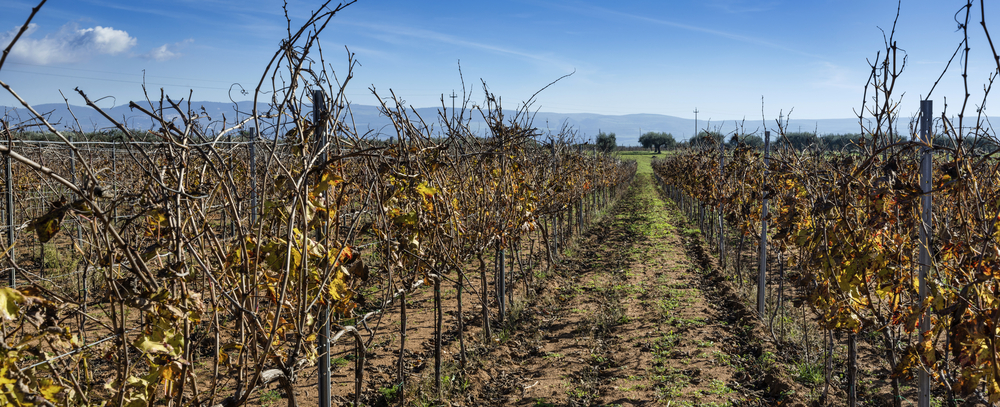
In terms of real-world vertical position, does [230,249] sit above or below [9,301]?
below

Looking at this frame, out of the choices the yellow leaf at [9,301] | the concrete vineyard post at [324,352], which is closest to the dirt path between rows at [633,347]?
the concrete vineyard post at [324,352]

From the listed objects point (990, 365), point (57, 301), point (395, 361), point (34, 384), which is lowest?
point (395, 361)

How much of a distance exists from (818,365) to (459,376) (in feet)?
10.8

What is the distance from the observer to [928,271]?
305 cm

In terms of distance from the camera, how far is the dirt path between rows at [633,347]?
4.65 metres

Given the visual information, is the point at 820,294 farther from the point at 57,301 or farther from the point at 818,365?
the point at 57,301

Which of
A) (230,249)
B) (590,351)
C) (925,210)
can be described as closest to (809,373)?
(590,351)

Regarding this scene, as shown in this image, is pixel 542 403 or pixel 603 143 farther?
pixel 603 143

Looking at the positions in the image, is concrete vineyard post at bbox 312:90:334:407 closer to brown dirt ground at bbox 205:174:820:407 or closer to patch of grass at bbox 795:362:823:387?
brown dirt ground at bbox 205:174:820:407

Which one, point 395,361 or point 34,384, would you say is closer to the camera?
point 34,384

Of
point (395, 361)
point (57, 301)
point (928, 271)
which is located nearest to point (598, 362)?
point (395, 361)

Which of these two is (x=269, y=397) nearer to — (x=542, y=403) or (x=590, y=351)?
(x=542, y=403)

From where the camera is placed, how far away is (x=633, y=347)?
577 centimetres

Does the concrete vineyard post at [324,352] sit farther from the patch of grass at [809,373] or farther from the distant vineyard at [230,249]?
the patch of grass at [809,373]
